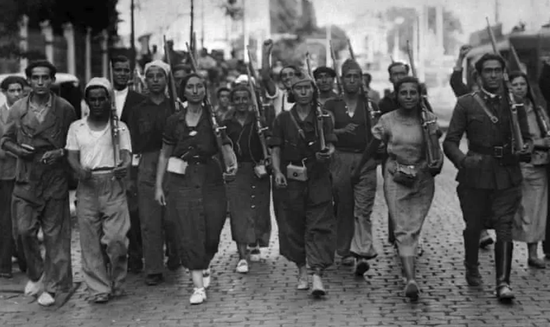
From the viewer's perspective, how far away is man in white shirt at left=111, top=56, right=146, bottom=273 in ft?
31.9

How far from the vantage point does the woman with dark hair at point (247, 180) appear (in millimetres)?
10258

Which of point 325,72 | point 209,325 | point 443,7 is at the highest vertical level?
point 443,7

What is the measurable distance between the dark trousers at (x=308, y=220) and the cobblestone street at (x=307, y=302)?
0.36 meters

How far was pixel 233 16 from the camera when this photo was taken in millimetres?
22547

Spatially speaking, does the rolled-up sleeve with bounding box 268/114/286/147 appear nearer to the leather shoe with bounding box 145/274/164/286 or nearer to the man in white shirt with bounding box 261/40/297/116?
the leather shoe with bounding box 145/274/164/286

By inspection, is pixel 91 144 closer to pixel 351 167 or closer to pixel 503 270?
pixel 351 167

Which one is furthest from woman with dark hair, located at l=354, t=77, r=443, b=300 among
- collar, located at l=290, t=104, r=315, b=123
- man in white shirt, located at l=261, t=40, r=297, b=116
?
man in white shirt, located at l=261, t=40, r=297, b=116

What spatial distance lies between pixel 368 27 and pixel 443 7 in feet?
30.7

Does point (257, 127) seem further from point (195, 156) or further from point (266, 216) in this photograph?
point (195, 156)

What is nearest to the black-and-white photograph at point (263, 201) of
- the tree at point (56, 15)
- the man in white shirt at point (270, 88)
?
the man in white shirt at point (270, 88)

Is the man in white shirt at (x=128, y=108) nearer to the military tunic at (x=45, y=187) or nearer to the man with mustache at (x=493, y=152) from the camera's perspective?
the military tunic at (x=45, y=187)

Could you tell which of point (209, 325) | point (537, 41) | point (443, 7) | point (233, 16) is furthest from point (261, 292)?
point (443, 7)

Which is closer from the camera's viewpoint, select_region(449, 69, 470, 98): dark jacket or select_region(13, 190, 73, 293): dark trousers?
select_region(13, 190, 73, 293): dark trousers

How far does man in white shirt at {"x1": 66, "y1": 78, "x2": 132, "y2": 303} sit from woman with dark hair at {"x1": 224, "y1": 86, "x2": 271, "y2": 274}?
185 centimetres
